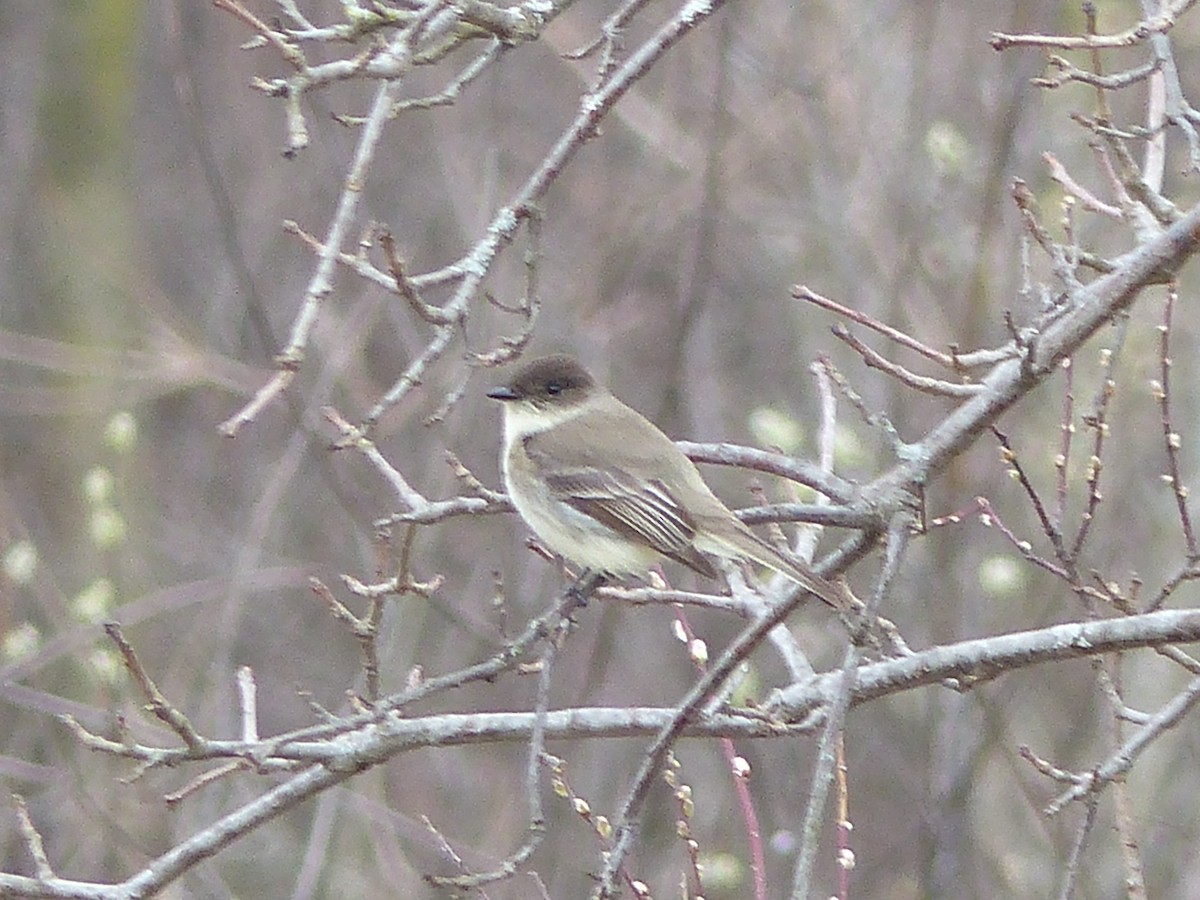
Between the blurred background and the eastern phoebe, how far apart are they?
0.93 metres

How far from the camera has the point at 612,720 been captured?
10.3ft

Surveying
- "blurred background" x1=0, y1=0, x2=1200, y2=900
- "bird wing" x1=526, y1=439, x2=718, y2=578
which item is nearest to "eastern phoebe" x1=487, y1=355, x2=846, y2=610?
"bird wing" x1=526, y1=439, x2=718, y2=578

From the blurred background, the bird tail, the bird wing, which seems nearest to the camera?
the bird tail

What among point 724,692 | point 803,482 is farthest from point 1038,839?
point 803,482

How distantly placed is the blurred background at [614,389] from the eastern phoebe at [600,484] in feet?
3.04

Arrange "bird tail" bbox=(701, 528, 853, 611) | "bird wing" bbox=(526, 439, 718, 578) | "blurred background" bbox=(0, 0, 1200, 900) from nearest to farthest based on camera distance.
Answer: "bird tail" bbox=(701, 528, 853, 611) < "bird wing" bbox=(526, 439, 718, 578) < "blurred background" bbox=(0, 0, 1200, 900)

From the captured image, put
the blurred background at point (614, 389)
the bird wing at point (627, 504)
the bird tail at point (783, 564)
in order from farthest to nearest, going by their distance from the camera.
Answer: the blurred background at point (614, 389), the bird wing at point (627, 504), the bird tail at point (783, 564)

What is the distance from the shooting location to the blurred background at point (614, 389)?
6.41 m

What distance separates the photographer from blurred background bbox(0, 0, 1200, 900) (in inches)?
252

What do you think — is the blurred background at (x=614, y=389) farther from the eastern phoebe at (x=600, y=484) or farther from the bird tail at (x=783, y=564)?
the bird tail at (x=783, y=564)

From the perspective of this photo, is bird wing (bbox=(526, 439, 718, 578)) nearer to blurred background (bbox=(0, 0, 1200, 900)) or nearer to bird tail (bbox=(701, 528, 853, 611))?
bird tail (bbox=(701, 528, 853, 611))

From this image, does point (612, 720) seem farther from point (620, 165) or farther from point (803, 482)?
point (620, 165)

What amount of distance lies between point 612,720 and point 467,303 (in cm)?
92

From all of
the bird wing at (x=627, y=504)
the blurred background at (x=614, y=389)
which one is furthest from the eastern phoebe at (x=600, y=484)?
the blurred background at (x=614, y=389)
